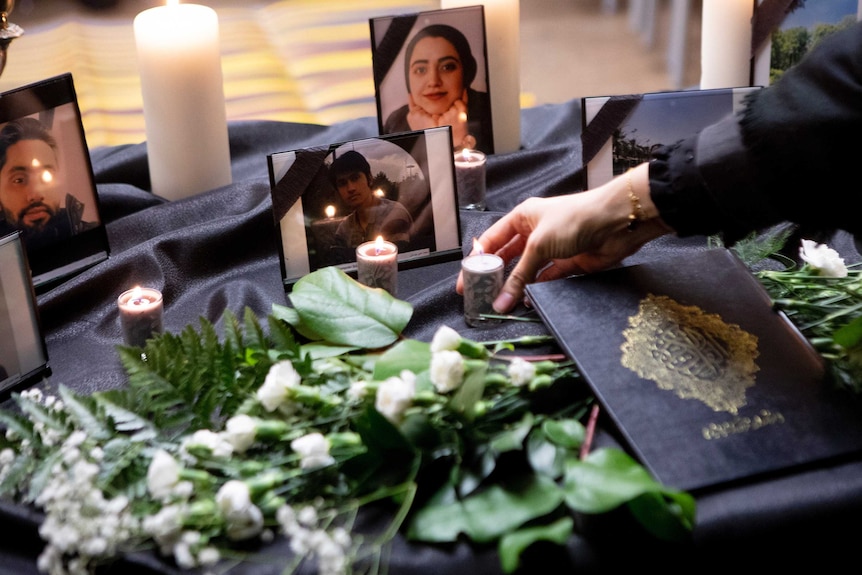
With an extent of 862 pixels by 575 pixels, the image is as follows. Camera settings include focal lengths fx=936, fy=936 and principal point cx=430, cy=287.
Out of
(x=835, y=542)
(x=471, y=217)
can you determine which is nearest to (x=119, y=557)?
(x=835, y=542)

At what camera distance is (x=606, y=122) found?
1180mm

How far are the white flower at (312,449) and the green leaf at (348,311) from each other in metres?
0.19

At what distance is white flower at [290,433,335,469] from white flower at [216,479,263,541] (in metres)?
0.05

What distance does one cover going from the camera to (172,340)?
80 centimetres

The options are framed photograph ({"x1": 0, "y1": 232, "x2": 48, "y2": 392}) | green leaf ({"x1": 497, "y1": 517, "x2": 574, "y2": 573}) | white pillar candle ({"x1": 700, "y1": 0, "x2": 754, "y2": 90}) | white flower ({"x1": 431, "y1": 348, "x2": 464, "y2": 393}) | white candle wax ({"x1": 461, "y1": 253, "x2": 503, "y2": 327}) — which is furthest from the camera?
white pillar candle ({"x1": 700, "y1": 0, "x2": 754, "y2": 90})

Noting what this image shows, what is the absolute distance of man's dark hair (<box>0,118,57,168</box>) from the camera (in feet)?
3.27

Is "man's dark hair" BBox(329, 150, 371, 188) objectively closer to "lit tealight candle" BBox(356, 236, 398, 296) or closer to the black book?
"lit tealight candle" BBox(356, 236, 398, 296)

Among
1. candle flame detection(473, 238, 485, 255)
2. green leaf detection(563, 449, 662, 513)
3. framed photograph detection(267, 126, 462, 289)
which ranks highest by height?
framed photograph detection(267, 126, 462, 289)

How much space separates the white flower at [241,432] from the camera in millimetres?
692

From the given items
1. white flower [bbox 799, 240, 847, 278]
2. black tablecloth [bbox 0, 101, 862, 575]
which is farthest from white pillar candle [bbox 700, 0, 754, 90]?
white flower [bbox 799, 240, 847, 278]

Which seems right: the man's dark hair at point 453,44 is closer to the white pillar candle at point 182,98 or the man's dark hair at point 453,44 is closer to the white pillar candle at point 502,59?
the white pillar candle at point 502,59

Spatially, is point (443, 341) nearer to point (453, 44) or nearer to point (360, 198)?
point (360, 198)

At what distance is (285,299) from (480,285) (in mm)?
235

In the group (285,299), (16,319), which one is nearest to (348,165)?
(285,299)
